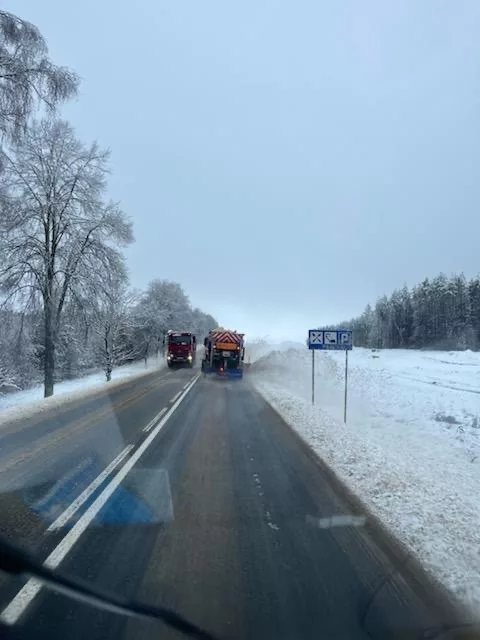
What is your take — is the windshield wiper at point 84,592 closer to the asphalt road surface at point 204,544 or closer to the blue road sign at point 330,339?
the asphalt road surface at point 204,544

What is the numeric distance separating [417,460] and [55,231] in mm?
16343

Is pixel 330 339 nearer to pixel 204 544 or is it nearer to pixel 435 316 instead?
pixel 204 544

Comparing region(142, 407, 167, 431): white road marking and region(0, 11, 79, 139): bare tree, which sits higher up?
region(0, 11, 79, 139): bare tree

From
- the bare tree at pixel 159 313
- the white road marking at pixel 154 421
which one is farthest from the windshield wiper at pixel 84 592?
the bare tree at pixel 159 313

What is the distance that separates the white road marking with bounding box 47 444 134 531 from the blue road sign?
304 inches

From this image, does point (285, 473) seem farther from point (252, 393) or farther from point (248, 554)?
point (252, 393)

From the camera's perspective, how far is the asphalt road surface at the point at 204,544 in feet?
11.4

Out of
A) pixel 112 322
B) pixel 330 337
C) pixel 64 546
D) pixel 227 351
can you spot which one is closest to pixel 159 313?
pixel 112 322

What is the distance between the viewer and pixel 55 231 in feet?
66.3

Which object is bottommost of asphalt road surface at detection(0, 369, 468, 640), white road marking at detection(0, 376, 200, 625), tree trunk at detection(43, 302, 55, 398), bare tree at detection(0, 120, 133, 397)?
asphalt road surface at detection(0, 369, 468, 640)

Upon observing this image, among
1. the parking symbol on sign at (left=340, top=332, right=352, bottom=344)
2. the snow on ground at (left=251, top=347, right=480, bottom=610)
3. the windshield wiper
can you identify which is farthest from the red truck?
the windshield wiper

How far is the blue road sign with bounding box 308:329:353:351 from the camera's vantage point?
585 inches

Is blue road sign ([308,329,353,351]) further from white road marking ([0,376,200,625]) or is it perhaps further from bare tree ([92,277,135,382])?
bare tree ([92,277,135,382])

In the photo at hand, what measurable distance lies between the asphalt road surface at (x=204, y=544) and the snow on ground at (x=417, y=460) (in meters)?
0.36
